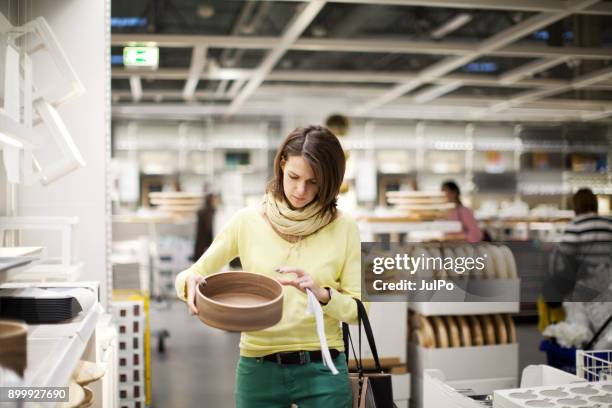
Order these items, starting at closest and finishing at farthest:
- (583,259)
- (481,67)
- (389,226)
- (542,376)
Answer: (542,376) → (583,259) → (389,226) → (481,67)

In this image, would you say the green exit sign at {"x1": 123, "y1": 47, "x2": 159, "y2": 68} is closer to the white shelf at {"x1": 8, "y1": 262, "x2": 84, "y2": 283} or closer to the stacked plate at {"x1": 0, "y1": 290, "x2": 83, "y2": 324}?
the white shelf at {"x1": 8, "y1": 262, "x2": 84, "y2": 283}

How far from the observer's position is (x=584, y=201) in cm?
364

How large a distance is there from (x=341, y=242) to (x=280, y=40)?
4.48m

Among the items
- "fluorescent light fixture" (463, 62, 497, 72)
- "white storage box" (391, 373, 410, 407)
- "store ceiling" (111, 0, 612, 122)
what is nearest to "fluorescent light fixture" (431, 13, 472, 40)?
"store ceiling" (111, 0, 612, 122)

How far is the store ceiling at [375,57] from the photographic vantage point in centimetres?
508

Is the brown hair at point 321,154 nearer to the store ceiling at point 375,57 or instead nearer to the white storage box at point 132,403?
the white storage box at point 132,403

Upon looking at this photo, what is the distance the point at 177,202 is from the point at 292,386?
7.19 metres

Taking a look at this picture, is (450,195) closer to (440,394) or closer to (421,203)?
(421,203)

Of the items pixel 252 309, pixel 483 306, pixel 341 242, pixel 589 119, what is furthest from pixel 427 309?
pixel 252 309

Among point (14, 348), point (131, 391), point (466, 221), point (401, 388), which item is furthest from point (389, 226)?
point (14, 348)

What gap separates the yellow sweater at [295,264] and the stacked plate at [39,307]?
0.38 metres


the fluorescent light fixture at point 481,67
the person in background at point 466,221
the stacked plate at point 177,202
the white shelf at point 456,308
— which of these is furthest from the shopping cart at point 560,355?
the stacked plate at point 177,202

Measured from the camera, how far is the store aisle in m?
4.15

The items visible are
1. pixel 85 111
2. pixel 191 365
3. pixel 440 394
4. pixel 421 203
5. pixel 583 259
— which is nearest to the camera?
pixel 440 394
